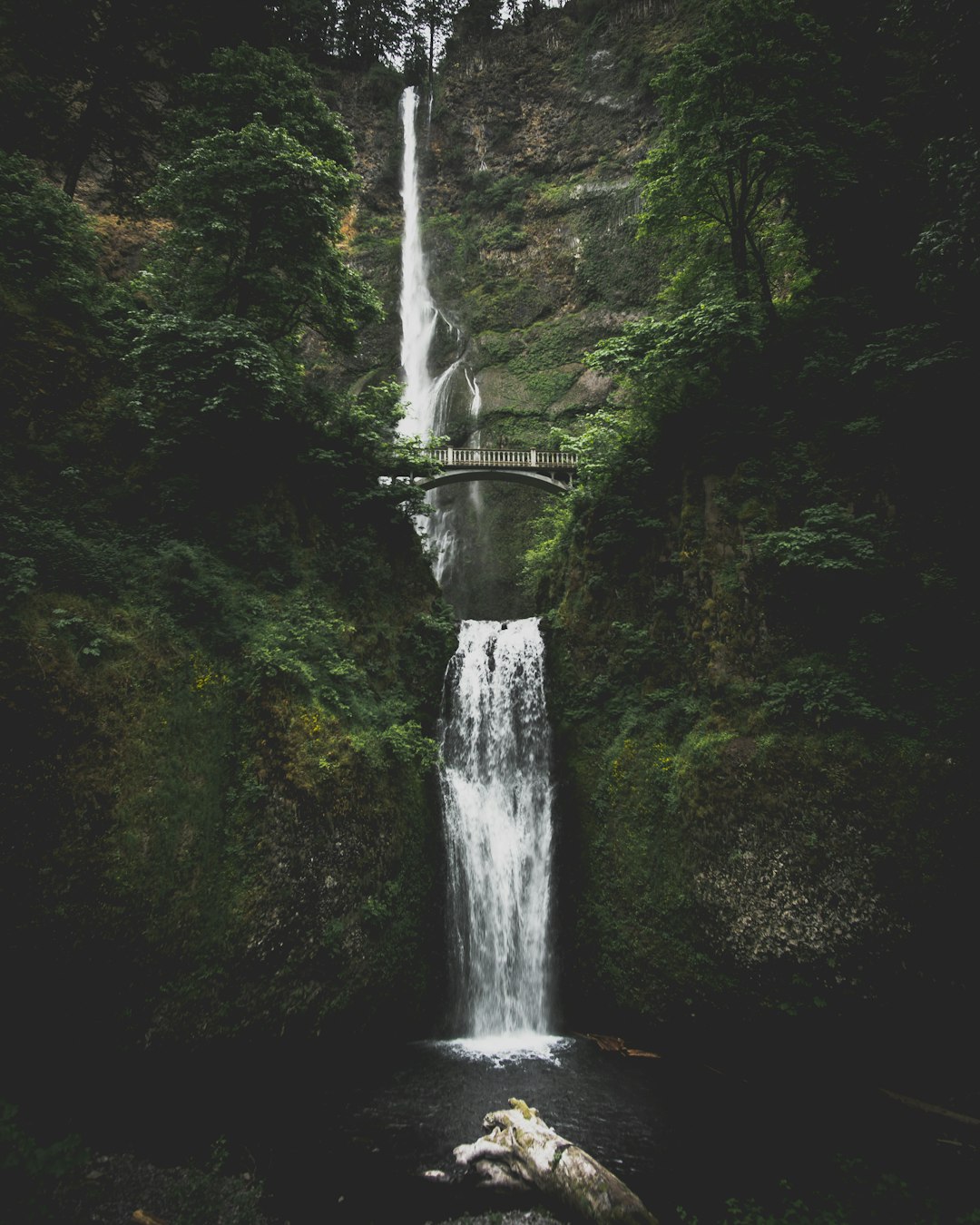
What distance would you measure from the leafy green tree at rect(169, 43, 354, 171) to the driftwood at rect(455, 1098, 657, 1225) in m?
16.1

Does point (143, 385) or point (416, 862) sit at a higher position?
point (143, 385)

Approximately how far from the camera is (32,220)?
929cm

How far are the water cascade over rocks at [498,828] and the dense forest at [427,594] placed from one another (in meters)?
0.50

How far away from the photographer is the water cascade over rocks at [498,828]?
9992 millimetres

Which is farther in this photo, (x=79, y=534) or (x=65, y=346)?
(x=65, y=346)

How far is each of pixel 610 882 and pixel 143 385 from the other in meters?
11.3

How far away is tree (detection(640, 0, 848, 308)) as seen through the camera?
10.6m

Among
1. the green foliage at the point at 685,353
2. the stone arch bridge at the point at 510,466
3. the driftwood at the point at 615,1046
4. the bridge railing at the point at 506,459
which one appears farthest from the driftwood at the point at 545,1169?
the bridge railing at the point at 506,459

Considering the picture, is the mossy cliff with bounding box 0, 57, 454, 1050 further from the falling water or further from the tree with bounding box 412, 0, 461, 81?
the tree with bounding box 412, 0, 461, 81

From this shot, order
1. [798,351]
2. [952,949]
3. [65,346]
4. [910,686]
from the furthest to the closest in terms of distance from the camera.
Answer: [798,351] < [65,346] < [910,686] < [952,949]

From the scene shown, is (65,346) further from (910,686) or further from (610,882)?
(910,686)

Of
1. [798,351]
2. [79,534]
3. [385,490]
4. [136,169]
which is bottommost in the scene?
[79,534]

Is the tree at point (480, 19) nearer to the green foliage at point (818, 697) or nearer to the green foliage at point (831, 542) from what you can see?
the green foliage at point (831, 542)

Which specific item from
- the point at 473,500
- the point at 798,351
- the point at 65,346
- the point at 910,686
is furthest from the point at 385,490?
the point at 473,500
